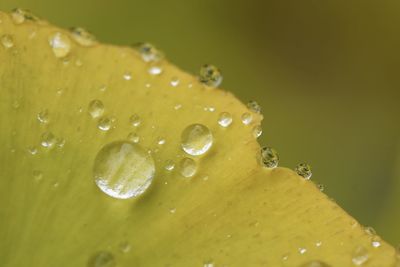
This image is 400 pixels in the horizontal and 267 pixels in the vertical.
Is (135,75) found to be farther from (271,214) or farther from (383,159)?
(383,159)

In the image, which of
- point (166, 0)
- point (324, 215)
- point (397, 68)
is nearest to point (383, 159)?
point (397, 68)

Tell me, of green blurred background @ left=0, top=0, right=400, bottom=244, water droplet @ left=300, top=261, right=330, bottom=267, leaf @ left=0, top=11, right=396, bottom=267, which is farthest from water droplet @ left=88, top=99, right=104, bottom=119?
green blurred background @ left=0, top=0, right=400, bottom=244

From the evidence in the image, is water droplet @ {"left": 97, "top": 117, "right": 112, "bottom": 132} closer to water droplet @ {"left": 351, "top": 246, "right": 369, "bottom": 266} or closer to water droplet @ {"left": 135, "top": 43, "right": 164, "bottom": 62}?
water droplet @ {"left": 135, "top": 43, "right": 164, "bottom": 62}

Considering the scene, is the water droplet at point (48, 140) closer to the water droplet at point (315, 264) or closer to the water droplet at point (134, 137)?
the water droplet at point (134, 137)

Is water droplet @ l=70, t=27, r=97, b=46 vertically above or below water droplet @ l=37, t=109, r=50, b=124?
above

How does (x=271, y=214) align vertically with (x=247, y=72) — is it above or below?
below

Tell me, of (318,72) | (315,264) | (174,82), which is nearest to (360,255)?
(315,264)
